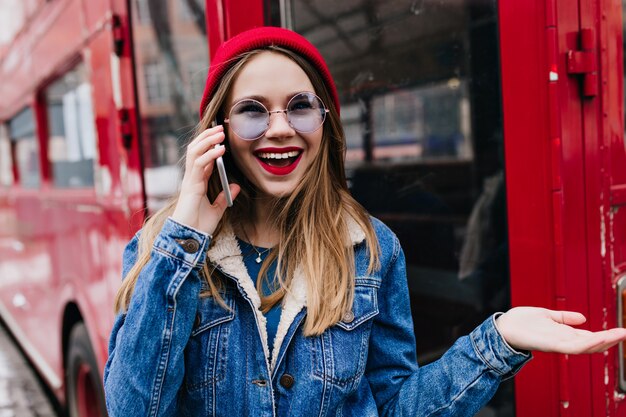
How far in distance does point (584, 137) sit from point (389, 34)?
2.45 feet

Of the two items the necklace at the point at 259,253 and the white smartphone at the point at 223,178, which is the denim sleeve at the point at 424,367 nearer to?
the necklace at the point at 259,253

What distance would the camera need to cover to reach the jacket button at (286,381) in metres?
1.17

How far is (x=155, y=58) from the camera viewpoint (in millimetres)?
2113

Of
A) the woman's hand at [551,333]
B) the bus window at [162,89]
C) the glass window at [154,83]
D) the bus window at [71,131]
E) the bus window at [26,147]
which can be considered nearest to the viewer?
the woman's hand at [551,333]

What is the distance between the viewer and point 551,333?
105 centimetres

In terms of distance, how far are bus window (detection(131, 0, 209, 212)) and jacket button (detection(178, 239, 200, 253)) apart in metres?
0.91

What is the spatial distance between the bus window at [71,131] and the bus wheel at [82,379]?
76cm

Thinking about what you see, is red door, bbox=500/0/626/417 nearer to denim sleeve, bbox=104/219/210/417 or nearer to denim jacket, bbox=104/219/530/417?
denim jacket, bbox=104/219/530/417

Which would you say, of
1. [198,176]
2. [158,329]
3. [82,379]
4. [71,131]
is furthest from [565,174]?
[82,379]

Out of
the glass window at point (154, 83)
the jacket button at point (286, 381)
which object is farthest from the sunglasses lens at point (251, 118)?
the glass window at point (154, 83)

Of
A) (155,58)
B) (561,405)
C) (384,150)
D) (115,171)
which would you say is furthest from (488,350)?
(115,171)

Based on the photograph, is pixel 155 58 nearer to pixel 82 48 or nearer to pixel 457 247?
pixel 82 48

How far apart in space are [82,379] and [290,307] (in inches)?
90.4

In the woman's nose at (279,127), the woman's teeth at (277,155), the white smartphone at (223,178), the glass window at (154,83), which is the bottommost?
the white smartphone at (223,178)
